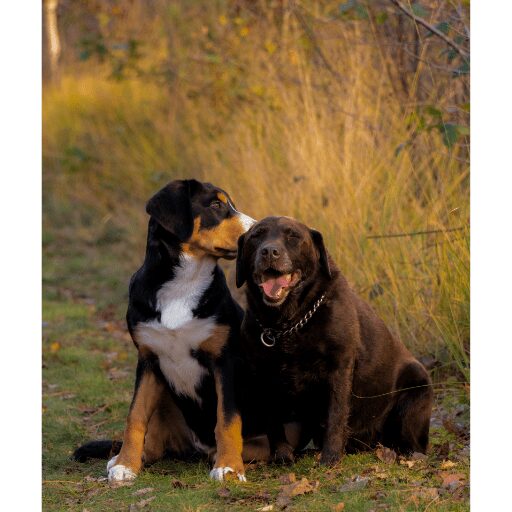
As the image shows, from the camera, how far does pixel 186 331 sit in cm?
494

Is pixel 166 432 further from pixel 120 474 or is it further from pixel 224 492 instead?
pixel 224 492

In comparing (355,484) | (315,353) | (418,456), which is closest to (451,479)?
(355,484)

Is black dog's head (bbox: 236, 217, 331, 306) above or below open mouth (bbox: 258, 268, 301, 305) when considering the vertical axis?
above

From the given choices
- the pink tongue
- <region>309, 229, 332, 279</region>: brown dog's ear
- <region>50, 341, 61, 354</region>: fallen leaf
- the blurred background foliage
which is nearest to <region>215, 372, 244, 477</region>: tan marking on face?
the pink tongue

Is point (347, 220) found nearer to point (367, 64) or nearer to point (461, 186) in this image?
point (461, 186)

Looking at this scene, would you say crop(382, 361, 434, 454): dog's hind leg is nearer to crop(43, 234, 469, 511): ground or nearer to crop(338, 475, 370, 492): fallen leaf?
crop(43, 234, 469, 511): ground

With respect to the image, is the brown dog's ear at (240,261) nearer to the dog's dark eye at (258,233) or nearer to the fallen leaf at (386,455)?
the dog's dark eye at (258,233)

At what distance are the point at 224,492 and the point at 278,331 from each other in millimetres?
827

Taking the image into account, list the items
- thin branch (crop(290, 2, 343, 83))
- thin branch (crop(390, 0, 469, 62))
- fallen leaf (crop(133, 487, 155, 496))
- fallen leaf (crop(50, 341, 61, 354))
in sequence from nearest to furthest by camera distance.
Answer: fallen leaf (crop(133, 487, 155, 496)) < thin branch (crop(390, 0, 469, 62)) < fallen leaf (crop(50, 341, 61, 354)) < thin branch (crop(290, 2, 343, 83))

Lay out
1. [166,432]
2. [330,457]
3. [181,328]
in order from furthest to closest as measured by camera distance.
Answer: [166,432] → [181,328] → [330,457]

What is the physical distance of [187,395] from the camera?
5121mm

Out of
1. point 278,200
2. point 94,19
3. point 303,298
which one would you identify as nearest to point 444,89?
point 278,200

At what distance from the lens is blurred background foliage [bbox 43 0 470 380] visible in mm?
6766

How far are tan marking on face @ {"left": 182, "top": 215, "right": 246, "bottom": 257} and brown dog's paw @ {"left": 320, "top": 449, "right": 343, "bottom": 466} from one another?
1.16 m
